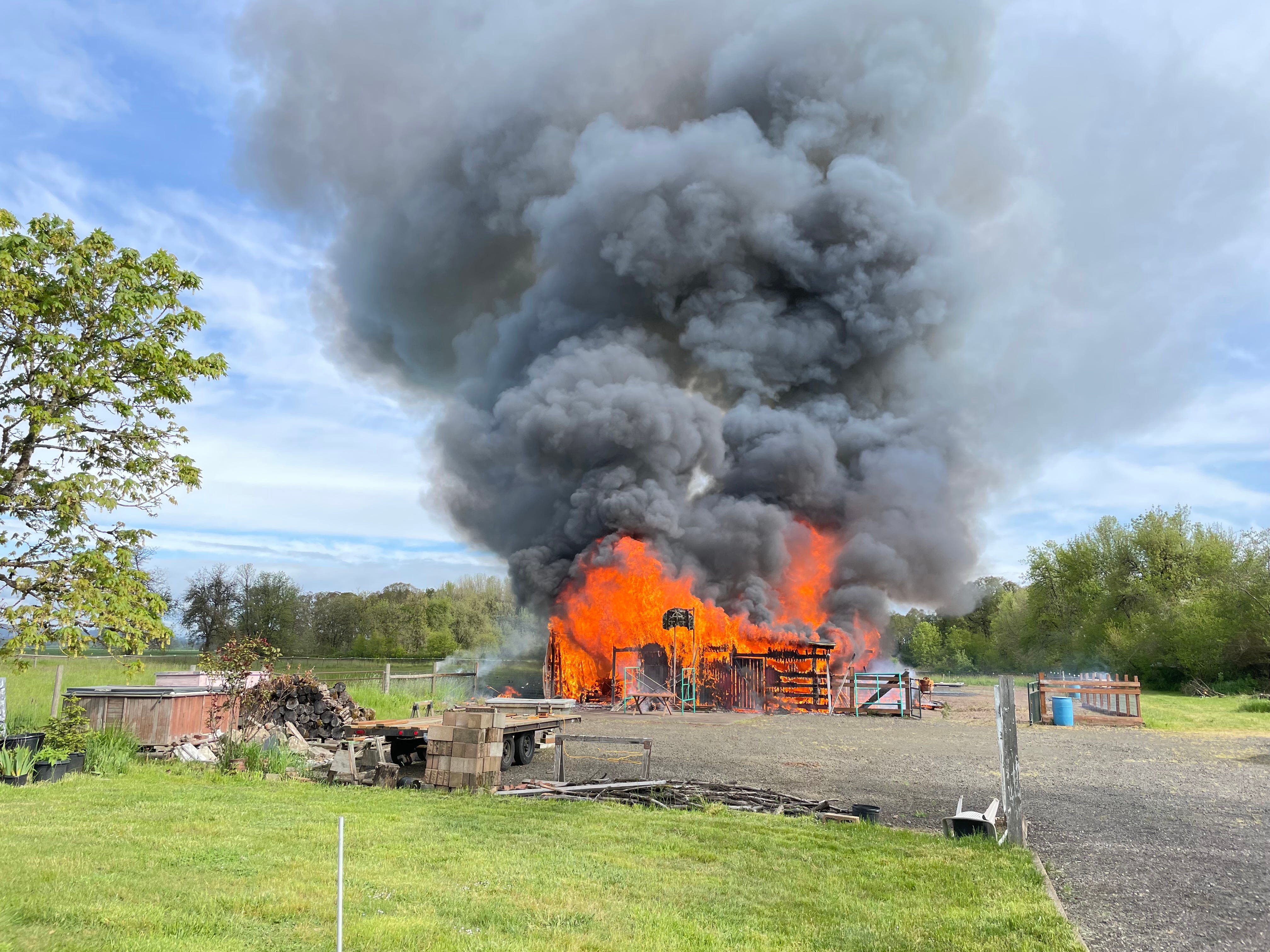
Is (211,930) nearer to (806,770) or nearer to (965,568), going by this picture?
(806,770)

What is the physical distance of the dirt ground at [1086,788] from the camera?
19.6ft

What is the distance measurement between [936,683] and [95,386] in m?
42.6

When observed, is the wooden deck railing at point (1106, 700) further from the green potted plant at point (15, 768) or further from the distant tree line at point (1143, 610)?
the green potted plant at point (15, 768)

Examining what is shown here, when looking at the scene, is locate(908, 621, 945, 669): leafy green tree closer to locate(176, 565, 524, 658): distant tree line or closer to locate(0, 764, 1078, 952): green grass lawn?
locate(176, 565, 524, 658): distant tree line

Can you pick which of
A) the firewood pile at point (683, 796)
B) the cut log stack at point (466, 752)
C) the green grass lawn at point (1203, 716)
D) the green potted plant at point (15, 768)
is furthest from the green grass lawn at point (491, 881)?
the green grass lawn at point (1203, 716)

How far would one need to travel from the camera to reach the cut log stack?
10211 millimetres

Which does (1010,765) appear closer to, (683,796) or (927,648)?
(683,796)

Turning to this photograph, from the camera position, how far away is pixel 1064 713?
20734mm

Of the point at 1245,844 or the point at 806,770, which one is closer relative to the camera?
the point at 1245,844

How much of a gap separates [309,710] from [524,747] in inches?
186

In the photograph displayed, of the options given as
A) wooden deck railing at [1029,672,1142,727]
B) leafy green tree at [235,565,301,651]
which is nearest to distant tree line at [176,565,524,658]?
leafy green tree at [235,565,301,651]

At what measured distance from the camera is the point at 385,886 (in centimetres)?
581

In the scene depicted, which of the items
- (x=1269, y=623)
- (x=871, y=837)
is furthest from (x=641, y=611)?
(x=1269, y=623)

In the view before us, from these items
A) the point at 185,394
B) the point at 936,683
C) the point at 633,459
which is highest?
the point at 633,459
